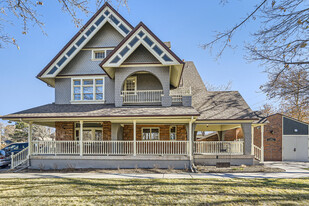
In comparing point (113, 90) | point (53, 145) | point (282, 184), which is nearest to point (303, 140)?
point (282, 184)

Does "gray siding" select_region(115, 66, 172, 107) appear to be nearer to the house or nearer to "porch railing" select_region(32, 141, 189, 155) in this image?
the house

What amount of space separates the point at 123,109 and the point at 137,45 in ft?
13.6

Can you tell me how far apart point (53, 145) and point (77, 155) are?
1.76 m

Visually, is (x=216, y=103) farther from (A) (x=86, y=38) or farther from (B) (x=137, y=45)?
(A) (x=86, y=38)

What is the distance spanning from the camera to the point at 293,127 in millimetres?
18984

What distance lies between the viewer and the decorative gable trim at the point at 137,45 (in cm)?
1256

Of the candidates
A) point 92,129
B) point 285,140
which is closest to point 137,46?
point 92,129

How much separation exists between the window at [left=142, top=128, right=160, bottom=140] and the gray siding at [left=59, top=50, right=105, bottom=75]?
5831mm

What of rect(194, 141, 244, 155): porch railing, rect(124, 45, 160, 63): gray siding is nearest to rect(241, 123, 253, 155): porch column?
rect(194, 141, 244, 155): porch railing

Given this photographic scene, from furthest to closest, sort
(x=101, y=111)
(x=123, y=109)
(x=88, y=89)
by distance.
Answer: (x=88, y=89) < (x=123, y=109) < (x=101, y=111)

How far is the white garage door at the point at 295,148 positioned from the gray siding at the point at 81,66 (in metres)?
18.2

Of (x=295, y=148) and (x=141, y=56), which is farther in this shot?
(x=295, y=148)

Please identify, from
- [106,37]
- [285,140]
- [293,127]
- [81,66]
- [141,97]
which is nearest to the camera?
[141,97]

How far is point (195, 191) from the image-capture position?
22.5ft
